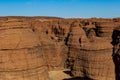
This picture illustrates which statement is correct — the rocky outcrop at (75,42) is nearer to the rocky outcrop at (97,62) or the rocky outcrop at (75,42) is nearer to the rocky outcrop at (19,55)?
the rocky outcrop at (97,62)

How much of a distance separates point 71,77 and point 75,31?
7087 mm

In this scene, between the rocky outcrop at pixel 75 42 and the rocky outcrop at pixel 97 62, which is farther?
the rocky outcrop at pixel 75 42

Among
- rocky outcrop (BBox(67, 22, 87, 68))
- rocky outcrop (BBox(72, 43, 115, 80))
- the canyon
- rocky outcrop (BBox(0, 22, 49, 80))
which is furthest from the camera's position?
rocky outcrop (BBox(67, 22, 87, 68))

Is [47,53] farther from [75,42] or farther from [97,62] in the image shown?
[97,62]

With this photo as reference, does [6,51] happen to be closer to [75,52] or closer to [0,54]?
[0,54]

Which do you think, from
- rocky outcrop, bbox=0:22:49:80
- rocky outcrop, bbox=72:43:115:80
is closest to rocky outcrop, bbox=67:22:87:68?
Result: rocky outcrop, bbox=72:43:115:80

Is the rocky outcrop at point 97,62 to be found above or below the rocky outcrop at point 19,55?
below

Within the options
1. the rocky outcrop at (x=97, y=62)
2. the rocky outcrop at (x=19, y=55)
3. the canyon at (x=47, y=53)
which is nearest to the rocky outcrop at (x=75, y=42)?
the canyon at (x=47, y=53)

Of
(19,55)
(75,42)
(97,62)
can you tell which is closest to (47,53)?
(75,42)

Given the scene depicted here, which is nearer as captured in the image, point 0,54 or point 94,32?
point 0,54

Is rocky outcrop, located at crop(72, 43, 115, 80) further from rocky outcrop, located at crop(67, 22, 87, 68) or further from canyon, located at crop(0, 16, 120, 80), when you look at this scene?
rocky outcrop, located at crop(67, 22, 87, 68)

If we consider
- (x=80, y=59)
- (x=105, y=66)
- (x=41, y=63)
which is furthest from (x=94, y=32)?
(x=41, y=63)

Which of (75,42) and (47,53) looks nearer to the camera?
(75,42)

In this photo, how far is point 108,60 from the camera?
26.1 metres
